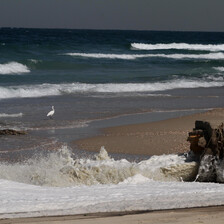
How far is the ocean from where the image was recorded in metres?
6.23

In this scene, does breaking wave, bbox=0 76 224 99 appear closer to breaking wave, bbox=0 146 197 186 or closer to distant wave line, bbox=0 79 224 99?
distant wave line, bbox=0 79 224 99

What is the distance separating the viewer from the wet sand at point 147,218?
5.23m

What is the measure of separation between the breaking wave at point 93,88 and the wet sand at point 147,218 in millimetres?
16674

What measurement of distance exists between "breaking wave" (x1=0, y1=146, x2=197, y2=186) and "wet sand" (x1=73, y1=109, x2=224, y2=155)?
3.91m

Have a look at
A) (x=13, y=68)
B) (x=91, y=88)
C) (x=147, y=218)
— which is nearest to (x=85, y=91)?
(x=91, y=88)

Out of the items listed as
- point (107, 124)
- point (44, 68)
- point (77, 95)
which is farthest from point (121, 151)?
point (44, 68)

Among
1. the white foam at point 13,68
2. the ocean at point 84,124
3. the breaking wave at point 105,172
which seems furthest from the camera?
the white foam at point 13,68

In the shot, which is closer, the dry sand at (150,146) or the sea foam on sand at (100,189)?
the dry sand at (150,146)

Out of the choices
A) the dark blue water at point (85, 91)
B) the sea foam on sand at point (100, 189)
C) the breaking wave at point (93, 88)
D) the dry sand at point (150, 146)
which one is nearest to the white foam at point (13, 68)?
the dark blue water at point (85, 91)

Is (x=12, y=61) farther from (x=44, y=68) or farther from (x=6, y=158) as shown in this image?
(x=6, y=158)

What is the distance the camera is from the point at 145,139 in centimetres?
1342

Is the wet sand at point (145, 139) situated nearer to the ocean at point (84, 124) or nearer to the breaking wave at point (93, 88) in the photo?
the ocean at point (84, 124)

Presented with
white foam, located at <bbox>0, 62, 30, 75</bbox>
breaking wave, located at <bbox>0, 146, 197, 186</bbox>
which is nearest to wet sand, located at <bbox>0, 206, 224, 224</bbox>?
breaking wave, located at <bbox>0, 146, 197, 186</bbox>

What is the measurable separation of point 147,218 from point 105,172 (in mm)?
2413
